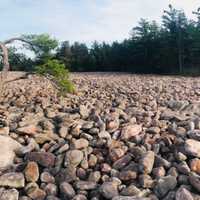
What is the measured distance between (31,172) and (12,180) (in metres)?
0.28

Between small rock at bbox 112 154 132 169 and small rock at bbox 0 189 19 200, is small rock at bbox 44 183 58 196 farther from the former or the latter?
small rock at bbox 112 154 132 169

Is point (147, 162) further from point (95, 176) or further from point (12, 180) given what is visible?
point (12, 180)

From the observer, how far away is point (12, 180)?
5.99 meters

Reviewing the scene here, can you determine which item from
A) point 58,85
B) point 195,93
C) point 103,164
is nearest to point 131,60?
point 195,93

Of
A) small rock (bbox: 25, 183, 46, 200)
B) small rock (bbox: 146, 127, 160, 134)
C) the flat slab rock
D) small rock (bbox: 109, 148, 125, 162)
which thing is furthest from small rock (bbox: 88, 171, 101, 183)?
small rock (bbox: 146, 127, 160, 134)

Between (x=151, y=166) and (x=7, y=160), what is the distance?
1.98 metres

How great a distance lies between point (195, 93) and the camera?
1489cm

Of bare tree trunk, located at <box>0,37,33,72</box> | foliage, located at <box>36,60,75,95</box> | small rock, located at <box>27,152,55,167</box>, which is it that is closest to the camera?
small rock, located at <box>27,152,55,167</box>

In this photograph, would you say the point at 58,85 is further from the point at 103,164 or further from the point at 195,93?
the point at 103,164

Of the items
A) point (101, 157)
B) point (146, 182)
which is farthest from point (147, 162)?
point (101, 157)

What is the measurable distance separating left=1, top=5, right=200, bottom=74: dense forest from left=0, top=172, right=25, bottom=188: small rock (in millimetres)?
24806

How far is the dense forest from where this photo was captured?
31.5 m

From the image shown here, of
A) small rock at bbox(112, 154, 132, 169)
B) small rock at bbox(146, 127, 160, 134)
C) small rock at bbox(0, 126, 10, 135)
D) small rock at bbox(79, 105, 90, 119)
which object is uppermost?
small rock at bbox(79, 105, 90, 119)

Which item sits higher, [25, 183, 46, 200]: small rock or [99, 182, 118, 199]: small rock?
[99, 182, 118, 199]: small rock
